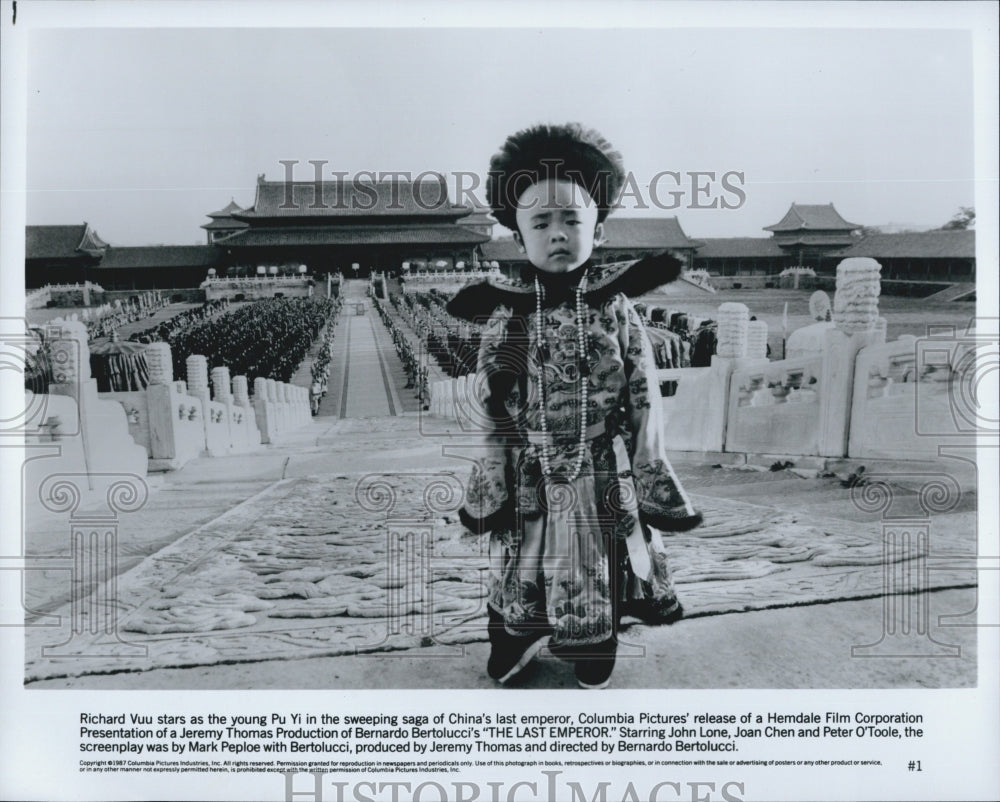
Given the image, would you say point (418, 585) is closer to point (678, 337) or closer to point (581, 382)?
point (581, 382)

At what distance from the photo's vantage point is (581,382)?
68.6 inches

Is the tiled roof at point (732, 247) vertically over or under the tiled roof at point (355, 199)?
under

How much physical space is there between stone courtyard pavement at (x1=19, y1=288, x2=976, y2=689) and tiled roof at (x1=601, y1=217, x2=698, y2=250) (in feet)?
1.95

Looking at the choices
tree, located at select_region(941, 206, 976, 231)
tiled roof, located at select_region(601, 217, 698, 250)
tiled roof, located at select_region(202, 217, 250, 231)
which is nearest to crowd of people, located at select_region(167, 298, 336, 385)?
tiled roof, located at select_region(202, 217, 250, 231)

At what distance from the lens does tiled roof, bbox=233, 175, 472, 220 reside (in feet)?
6.64

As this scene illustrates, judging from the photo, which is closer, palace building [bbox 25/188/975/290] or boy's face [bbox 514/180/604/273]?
boy's face [bbox 514/180/604/273]

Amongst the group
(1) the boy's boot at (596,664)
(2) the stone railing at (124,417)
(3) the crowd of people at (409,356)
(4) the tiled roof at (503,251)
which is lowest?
(1) the boy's boot at (596,664)

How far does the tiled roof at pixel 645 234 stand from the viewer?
1979 millimetres

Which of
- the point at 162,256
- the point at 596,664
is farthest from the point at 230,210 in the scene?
the point at 596,664

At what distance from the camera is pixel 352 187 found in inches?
80.8

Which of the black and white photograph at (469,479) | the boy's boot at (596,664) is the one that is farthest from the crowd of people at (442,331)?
the boy's boot at (596,664)

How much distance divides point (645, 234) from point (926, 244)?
2.56 ft

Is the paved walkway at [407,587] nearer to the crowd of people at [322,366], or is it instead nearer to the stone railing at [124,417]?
the stone railing at [124,417]

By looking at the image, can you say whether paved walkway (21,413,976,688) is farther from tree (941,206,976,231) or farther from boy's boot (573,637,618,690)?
tree (941,206,976,231)
